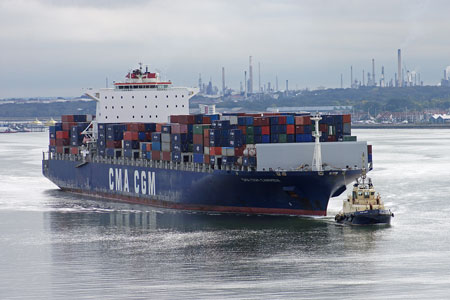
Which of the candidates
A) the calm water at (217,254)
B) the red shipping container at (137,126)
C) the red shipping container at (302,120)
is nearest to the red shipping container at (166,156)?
the calm water at (217,254)

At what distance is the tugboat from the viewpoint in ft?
130

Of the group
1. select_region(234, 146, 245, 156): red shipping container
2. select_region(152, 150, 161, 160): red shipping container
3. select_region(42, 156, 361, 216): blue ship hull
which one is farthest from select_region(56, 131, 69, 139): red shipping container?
select_region(234, 146, 245, 156): red shipping container

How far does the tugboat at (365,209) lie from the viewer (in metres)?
39.8

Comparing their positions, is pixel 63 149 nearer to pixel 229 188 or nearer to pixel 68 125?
pixel 68 125

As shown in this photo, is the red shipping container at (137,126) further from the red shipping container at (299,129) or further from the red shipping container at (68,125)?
the red shipping container at (299,129)

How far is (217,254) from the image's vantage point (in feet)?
114

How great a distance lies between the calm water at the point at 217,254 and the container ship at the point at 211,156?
105cm

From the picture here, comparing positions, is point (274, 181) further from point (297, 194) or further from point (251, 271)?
point (251, 271)

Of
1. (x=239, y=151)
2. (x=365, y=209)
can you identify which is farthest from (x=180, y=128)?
(x=365, y=209)

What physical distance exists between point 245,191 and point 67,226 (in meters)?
8.28

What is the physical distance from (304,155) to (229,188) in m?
3.85

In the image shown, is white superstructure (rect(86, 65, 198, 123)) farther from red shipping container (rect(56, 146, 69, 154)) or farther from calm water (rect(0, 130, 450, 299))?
calm water (rect(0, 130, 450, 299))

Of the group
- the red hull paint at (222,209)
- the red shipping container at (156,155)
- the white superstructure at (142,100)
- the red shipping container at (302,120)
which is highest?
the white superstructure at (142,100)

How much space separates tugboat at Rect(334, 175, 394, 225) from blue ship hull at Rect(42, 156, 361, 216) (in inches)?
63.6
